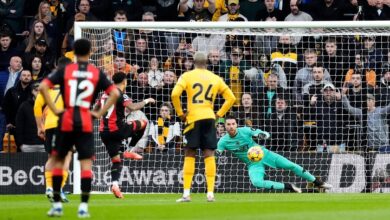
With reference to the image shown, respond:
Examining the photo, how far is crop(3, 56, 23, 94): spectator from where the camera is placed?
24266 mm

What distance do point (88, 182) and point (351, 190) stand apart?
9810 millimetres

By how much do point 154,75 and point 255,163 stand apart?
277 centimetres

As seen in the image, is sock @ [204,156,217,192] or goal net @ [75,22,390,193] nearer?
sock @ [204,156,217,192]

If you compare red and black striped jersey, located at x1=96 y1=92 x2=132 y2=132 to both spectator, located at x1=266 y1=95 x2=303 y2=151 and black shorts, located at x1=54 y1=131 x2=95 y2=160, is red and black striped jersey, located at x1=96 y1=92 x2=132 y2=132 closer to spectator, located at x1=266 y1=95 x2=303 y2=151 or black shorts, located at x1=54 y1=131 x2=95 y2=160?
spectator, located at x1=266 y1=95 x2=303 y2=151

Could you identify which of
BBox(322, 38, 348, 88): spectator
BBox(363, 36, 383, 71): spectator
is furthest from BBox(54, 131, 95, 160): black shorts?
BBox(363, 36, 383, 71): spectator

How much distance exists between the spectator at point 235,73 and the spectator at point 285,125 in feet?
2.58

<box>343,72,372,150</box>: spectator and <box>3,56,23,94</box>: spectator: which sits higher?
<box>3,56,23,94</box>: spectator

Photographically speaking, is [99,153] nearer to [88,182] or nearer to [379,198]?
[379,198]

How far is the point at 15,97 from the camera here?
2395 centimetres

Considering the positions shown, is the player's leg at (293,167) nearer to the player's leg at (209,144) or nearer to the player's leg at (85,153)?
the player's leg at (209,144)

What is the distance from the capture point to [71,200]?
1875 centimetres

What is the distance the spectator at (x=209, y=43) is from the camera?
77.8ft

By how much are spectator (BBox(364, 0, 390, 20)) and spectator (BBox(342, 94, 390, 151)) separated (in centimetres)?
290

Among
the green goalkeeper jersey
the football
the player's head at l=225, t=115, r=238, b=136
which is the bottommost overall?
the football
